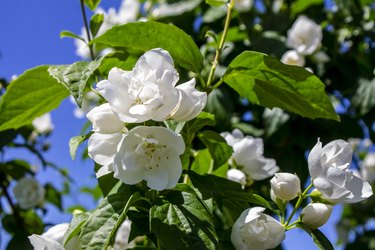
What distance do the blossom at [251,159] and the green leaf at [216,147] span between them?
0.62ft

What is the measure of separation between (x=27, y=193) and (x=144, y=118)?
145cm

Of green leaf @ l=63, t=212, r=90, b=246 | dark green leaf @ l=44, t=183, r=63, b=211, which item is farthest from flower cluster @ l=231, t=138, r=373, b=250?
dark green leaf @ l=44, t=183, r=63, b=211

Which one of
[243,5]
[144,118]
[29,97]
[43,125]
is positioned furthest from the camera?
[43,125]

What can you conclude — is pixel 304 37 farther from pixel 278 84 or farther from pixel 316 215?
pixel 316 215

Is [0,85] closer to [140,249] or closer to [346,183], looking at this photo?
[140,249]

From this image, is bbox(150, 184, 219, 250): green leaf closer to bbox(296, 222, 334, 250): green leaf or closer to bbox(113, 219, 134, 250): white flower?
bbox(296, 222, 334, 250): green leaf

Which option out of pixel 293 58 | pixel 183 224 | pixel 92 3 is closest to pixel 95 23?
pixel 92 3

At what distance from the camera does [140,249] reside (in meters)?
1.17

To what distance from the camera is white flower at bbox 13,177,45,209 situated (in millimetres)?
2184

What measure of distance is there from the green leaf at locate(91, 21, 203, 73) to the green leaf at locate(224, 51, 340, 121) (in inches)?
4.5

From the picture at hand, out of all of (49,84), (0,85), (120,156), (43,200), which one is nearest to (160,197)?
(120,156)

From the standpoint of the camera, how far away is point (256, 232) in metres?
0.96

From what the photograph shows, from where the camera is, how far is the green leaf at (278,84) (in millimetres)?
1137

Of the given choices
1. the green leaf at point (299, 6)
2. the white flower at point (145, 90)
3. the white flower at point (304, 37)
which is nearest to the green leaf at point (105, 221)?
the white flower at point (145, 90)
